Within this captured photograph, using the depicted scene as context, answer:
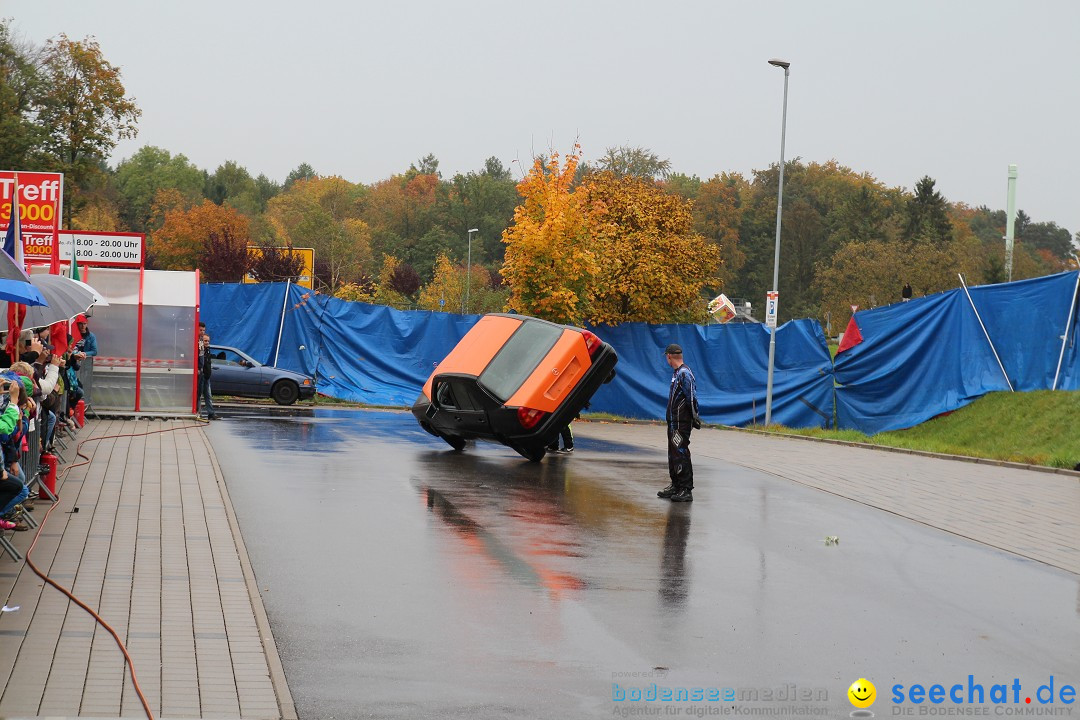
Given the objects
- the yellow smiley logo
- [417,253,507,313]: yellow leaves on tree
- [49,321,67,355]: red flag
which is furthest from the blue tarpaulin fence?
[417,253,507,313]: yellow leaves on tree

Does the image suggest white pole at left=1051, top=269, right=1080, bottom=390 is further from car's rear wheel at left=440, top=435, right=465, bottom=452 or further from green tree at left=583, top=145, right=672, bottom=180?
green tree at left=583, top=145, right=672, bottom=180

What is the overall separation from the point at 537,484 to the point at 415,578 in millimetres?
5926

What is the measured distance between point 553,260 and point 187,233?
51.5 m

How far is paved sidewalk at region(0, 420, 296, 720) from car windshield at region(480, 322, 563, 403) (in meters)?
5.30

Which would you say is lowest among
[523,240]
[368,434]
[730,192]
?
[368,434]

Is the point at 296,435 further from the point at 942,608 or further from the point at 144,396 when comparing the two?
the point at 942,608

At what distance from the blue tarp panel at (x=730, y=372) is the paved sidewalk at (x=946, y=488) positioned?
3456 millimetres

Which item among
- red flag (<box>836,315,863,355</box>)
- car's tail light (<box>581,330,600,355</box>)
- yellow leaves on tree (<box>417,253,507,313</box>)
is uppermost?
yellow leaves on tree (<box>417,253,507,313</box>)

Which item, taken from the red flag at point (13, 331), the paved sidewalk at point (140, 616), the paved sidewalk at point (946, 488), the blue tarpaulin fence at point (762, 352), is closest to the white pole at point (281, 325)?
the blue tarpaulin fence at point (762, 352)

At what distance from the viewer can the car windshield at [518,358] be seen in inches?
643

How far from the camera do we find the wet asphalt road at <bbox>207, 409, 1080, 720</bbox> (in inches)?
241

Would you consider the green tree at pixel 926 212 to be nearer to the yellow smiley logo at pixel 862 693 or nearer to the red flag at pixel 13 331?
the red flag at pixel 13 331

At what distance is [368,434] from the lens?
2025 centimetres

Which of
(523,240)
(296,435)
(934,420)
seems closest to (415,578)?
(296,435)
